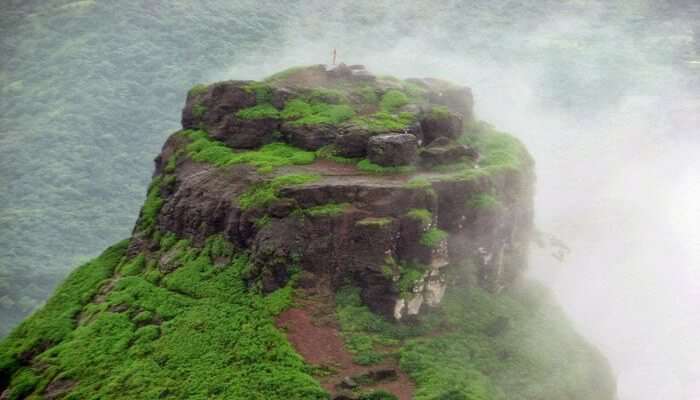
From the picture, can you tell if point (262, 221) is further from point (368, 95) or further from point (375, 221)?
point (368, 95)

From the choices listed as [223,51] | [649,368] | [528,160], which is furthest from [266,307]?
[223,51]

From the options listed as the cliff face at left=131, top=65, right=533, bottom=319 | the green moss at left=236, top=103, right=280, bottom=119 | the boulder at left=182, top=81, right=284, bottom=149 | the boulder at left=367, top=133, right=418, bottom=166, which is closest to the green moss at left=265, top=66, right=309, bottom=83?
the cliff face at left=131, top=65, right=533, bottom=319

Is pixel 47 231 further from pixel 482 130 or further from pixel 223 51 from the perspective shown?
pixel 482 130

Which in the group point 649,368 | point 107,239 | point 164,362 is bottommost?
point 107,239

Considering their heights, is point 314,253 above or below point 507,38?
above

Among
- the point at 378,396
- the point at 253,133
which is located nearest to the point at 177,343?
the point at 378,396

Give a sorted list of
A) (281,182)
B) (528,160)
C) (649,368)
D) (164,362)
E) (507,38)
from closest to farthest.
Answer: (164,362), (281,182), (528,160), (649,368), (507,38)

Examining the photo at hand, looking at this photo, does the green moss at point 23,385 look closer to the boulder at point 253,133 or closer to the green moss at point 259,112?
the boulder at point 253,133
